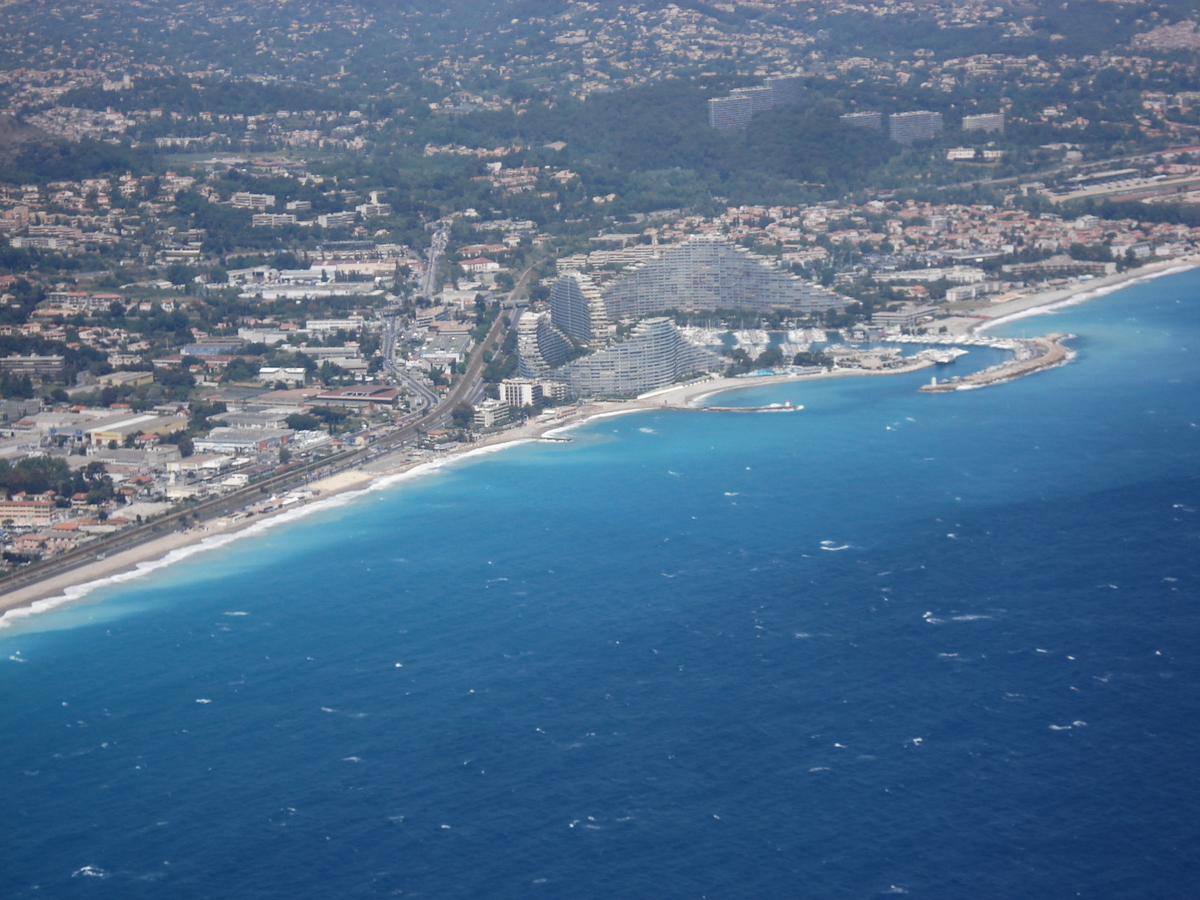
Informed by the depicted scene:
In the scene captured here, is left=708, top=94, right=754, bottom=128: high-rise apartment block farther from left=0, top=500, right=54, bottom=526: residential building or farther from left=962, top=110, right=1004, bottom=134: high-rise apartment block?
left=0, top=500, right=54, bottom=526: residential building

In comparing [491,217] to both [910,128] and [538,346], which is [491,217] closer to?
[910,128]

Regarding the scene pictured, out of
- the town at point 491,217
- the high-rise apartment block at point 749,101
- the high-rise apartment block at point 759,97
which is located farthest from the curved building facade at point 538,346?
the high-rise apartment block at point 759,97

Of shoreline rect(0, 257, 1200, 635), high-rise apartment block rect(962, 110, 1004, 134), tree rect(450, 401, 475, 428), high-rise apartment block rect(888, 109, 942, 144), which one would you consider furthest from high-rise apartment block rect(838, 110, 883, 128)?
tree rect(450, 401, 475, 428)

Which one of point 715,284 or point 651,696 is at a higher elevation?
point 715,284

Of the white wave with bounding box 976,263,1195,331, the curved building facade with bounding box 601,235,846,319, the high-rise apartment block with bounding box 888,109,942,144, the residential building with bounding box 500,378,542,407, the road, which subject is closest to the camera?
the road

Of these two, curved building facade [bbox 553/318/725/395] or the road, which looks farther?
curved building facade [bbox 553/318/725/395]

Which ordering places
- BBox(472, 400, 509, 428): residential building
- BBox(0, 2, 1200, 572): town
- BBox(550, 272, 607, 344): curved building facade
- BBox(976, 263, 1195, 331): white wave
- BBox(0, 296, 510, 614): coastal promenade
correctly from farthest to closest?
BBox(976, 263, 1195, 331): white wave → BBox(550, 272, 607, 344): curved building facade → BBox(0, 2, 1200, 572): town → BBox(472, 400, 509, 428): residential building → BBox(0, 296, 510, 614): coastal promenade

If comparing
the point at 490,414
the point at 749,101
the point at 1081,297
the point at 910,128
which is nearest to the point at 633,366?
the point at 490,414

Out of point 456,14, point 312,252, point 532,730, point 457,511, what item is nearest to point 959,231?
point 312,252
